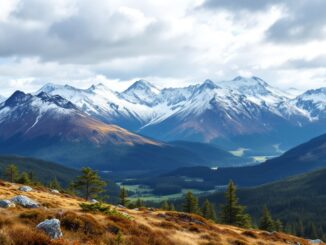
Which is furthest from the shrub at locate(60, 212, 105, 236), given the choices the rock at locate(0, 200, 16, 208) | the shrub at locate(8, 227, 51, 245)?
the rock at locate(0, 200, 16, 208)

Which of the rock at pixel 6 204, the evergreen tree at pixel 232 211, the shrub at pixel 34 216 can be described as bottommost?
the evergreen tree at pixel 232 211

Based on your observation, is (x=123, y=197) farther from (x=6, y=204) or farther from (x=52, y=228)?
(x=52, y=228)

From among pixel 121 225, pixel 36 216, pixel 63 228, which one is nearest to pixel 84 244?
pixel 63 228

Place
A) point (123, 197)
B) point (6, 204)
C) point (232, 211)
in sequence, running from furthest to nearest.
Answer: point (123, 197) → point (232, 211) → point (6, 204)

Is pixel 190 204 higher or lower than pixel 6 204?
lower

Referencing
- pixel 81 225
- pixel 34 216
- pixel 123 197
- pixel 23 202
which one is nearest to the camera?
pixel 81 225

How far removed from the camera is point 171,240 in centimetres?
3303

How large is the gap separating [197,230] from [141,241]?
14796 mm

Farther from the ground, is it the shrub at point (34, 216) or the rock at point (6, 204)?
the rock at point (6, 204)

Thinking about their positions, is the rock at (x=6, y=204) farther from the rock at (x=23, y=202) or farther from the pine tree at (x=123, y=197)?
the pine tree at (x=123, y=197)

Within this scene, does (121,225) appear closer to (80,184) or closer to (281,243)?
(281,243)

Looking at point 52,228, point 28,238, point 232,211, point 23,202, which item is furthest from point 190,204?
point 28,238

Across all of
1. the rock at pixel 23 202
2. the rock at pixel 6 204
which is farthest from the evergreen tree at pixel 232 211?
the rock at pixel 6 204

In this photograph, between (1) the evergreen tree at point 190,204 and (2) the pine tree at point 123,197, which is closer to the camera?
(1) the evergreen tree at point 190,204
